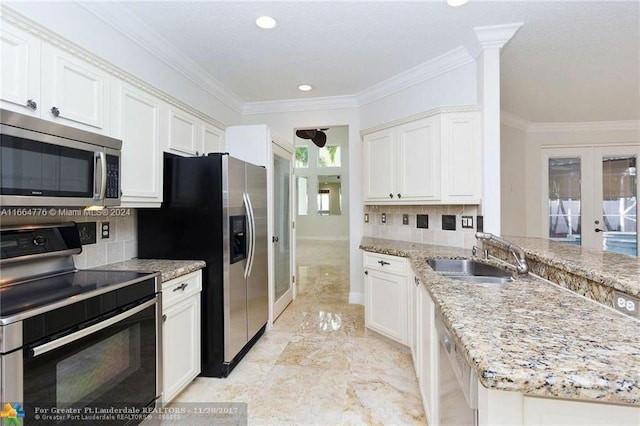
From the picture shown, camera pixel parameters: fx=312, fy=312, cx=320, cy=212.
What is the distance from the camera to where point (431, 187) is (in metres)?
2.75

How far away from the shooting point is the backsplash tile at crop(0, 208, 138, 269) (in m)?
1.77

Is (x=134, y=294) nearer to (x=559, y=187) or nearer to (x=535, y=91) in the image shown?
(x=535, y=91)

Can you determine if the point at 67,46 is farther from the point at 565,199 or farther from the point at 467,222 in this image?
the point at 565,199

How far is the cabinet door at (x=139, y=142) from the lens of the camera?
1881 millimetres

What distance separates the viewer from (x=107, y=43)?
84.0 inches

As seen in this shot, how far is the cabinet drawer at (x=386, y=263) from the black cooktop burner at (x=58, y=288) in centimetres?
182

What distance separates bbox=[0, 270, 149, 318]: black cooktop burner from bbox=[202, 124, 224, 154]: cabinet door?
1406 millimetres

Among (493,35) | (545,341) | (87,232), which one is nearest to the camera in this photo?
(545,341)

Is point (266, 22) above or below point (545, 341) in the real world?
above

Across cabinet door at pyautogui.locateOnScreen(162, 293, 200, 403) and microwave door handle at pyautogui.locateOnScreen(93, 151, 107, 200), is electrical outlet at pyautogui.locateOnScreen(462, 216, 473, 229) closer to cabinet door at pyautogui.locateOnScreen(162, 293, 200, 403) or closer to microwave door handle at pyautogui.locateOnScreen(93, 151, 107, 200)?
cabinet door at pyautogui.locateOnScreen(162, 293, 200, 403)

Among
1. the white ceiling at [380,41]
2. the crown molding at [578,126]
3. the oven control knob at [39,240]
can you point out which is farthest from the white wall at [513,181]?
the oven control knob at [39,240]

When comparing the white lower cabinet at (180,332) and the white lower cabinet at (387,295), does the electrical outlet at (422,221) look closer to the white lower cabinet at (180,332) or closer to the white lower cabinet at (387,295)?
the white lower cabinet at (387,295)

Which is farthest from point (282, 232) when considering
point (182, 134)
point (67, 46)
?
point (67, 46)

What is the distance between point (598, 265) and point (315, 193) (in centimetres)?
883
